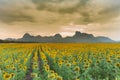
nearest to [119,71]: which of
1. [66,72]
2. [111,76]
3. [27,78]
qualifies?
[111,76]

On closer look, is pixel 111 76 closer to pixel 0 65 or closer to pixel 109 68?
pixel 109 68

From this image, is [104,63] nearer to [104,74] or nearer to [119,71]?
[104,74]

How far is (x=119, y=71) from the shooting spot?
401 inches

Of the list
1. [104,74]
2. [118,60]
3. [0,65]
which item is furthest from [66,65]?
[0,65]

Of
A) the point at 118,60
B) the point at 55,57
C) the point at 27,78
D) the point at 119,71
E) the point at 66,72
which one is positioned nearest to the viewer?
the point at 119,71

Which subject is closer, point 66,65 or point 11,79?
point 11,79

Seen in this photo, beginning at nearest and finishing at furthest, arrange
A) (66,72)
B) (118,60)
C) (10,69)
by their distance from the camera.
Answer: (66,72)
(10,69)
(118,60)

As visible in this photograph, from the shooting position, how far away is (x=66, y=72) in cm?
1088

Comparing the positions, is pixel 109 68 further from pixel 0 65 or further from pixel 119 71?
pixel 0 65

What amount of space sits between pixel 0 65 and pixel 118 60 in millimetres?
5653

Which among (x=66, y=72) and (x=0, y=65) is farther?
(x=0, y=65)

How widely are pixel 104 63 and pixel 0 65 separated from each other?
17.3 feet

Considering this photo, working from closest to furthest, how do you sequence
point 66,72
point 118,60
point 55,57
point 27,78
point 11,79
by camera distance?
point 11,79 < point 66,72 < point 118,60 < point 27,78 < point 55,57

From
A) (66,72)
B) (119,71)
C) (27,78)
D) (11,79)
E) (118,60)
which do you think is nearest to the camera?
(11,79)
